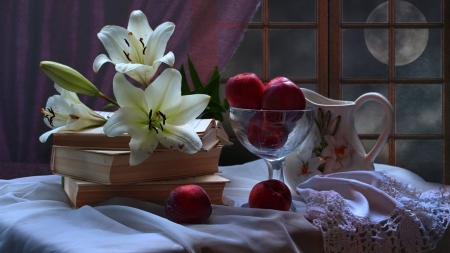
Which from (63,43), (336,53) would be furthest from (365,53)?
(63,43)

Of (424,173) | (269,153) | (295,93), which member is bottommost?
(424,173)

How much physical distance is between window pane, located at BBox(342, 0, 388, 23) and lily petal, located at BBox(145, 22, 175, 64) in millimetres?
1175

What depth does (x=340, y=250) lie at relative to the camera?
0.99 meters

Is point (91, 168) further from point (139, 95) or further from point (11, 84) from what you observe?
point (11, 84)

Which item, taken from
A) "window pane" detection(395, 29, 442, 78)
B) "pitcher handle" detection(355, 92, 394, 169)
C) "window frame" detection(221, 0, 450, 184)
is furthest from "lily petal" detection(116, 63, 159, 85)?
"window pane" detection(395, 29, 442, 78)

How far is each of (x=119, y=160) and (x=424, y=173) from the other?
1515mm

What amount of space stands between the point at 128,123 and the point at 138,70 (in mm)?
135

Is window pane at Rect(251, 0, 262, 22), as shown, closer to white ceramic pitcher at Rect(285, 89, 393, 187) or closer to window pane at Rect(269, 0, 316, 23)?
window pane at Rect(269, 0, 316, 23)

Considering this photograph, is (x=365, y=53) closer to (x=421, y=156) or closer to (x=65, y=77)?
(x=421, y=156)

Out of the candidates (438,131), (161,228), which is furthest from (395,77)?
(161,228)

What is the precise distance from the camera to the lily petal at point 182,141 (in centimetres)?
105

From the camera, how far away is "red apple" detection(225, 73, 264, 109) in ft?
3.69

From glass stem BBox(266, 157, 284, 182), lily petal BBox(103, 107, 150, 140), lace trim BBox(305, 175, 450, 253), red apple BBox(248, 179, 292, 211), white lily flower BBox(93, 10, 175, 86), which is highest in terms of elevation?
white lily flower BBox(93, 10, 175, 86)

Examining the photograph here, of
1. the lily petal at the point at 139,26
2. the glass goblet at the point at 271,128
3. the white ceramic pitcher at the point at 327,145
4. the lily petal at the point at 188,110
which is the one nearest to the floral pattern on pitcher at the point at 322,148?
the white ceramic pitcher at the point at 327,145
